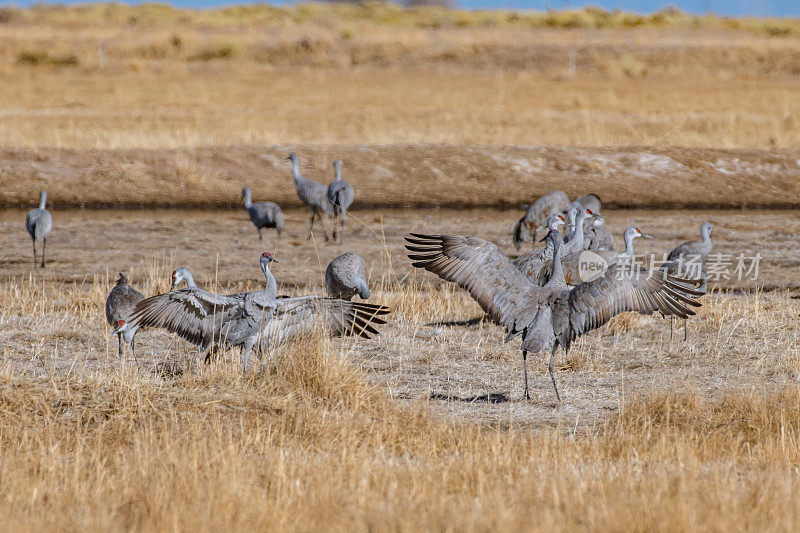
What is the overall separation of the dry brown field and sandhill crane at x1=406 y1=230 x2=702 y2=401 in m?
0.55

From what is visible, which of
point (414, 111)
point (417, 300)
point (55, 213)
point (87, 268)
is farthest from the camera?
point (414, 111)

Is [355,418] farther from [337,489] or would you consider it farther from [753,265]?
[753,265]

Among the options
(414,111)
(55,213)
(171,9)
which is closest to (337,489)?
(55,213)

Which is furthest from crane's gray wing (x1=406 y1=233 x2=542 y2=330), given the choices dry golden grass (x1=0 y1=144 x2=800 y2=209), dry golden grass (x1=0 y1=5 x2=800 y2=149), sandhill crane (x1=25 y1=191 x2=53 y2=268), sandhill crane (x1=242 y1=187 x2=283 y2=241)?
dry golden grass (x1=0 y1=5 x2=800 y2=149)

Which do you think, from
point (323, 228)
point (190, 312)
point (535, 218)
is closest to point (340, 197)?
point (323, 228)

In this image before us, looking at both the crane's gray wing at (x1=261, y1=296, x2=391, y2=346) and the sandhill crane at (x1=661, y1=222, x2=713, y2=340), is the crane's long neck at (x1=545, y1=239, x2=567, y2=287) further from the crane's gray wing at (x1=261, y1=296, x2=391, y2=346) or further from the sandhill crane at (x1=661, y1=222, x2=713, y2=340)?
the sandhill crane at (x1=661, y1=222, x2=713, y2=340)

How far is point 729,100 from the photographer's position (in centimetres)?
2945

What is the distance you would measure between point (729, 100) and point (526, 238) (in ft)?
57.2

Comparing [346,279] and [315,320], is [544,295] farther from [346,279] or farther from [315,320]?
[346,279]

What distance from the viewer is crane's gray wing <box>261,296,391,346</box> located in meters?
8.04

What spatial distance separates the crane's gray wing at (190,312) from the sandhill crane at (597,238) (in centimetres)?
496

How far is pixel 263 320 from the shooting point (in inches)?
317

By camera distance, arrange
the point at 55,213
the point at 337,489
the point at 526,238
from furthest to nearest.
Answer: the point at 55,213 < the point at 526,238 < the point at 337,489

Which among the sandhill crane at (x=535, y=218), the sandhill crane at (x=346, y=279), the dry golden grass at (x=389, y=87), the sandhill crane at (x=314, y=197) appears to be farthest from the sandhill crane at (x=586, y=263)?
A: the dry golden grass at (x=389, y=87)
